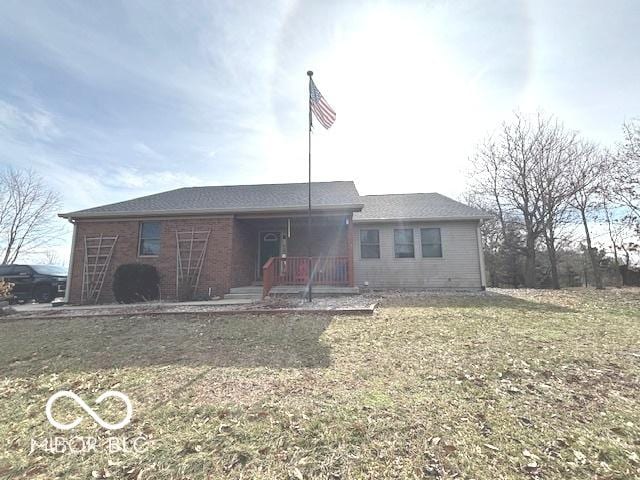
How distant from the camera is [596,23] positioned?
685 centimetres

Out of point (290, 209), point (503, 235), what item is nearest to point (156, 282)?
point (290, 209)

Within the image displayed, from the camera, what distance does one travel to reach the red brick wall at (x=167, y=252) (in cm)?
1023

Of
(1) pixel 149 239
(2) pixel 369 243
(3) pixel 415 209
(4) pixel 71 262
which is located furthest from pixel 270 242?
(4) pixel 71 262

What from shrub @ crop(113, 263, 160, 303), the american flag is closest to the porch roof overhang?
the american flag

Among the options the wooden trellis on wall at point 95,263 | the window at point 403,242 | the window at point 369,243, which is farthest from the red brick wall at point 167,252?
the window at point 403,242

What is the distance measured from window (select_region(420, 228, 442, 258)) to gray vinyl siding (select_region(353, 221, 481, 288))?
0.14 m

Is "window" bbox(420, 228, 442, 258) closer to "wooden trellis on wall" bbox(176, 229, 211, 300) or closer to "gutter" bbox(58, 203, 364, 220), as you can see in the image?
"gutter" bbox(58, 203, 364, 220)

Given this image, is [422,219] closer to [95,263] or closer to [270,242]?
[270,242]

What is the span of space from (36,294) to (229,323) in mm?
11338

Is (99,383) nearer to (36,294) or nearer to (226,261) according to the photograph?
(226,261)

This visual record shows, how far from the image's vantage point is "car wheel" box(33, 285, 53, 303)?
11.8 meters

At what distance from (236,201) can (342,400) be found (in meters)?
10.1

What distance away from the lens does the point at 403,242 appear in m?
12.3

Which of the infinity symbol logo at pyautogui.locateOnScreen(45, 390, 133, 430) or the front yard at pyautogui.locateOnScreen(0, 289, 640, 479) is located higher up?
the front yard at pyautogui.locateOnScreen(0, 289, 640, 479)
